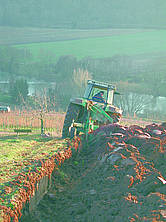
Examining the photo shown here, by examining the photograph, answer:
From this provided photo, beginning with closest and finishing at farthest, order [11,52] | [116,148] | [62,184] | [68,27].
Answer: [62,184] < [116,148] < [11,52] < [68,27]

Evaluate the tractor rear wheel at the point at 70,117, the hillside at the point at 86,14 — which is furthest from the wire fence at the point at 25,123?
the hillside at the point at 86,14

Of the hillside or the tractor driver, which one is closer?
the tractor driver

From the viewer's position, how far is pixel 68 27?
68.4m

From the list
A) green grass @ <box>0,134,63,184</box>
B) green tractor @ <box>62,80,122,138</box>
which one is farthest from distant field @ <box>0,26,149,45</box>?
green grass @ <box>0,134,63,184</box>

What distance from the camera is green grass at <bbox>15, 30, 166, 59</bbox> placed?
200ft

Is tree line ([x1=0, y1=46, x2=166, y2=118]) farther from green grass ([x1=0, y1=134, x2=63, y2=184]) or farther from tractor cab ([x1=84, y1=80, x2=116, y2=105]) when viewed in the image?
green grass ([x1=0, y1=134, x2=63, y2=184])

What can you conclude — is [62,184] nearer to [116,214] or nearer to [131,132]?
[116,214]

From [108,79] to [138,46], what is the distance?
46.5 ft

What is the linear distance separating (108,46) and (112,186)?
60455mm

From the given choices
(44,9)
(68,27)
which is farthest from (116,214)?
(44,9)

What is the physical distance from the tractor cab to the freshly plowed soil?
13.8 ft

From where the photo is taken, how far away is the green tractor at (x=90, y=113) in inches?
429

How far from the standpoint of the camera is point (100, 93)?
13125 mm

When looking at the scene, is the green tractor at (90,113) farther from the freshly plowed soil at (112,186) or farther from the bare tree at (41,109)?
the bare tree at (41,109)
